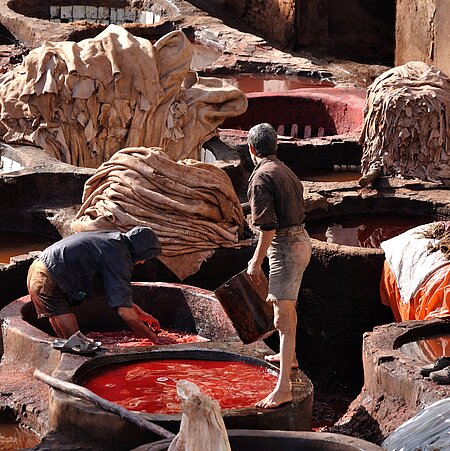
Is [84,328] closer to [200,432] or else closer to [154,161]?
[154,161]

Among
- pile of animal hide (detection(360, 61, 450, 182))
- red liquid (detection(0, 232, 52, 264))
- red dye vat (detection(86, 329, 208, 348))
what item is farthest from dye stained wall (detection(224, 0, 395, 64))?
red dye vat (detection(86, 329, 208, 348))

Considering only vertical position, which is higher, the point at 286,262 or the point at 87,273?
the point at 286,262

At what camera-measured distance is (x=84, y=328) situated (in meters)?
10.8

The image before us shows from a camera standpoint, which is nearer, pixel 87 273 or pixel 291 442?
pixel 291 442

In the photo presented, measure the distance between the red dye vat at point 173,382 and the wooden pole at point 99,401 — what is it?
0.99 ft

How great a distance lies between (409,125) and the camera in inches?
533

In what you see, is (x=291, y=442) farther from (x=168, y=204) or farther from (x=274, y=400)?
(x=168, y=204)

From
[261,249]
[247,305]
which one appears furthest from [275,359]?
[261,249]

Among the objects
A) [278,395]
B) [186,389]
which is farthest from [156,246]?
[186,389]

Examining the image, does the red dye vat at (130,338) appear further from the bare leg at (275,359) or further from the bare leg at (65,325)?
the bare leg at (275,359)

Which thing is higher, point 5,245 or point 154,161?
point 154,161

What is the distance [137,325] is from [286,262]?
1475 millimetres

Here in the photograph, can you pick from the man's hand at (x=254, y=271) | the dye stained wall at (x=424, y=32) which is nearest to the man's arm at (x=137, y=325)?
the man's hand at (x=254, y=271)

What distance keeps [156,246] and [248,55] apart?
1221 centimetres
